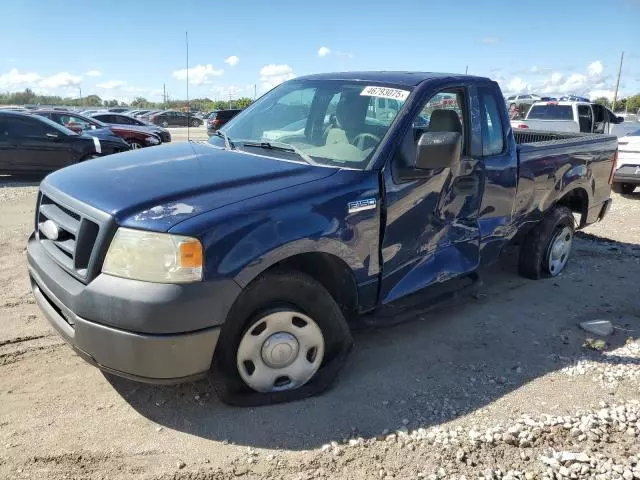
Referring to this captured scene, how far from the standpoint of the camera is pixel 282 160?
138 inches

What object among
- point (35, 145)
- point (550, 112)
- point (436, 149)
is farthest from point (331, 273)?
point (550, 112)

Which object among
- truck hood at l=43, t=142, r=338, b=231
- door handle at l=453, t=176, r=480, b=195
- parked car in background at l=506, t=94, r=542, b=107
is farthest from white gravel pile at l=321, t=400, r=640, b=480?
parked car in background at l=506, t=94, r=542, b=107

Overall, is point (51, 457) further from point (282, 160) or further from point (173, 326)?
point (282, 160)

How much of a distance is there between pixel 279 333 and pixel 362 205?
34.9 inches

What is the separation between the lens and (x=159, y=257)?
2619 millimetres

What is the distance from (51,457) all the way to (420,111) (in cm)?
296

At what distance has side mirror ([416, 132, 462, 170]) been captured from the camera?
11.1ft

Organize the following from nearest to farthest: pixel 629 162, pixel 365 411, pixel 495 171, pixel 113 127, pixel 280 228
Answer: pixel 280 228, pixel 365 411, pixel 495 171, pixel 629 162, pixel 113 127

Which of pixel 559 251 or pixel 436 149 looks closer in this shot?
pixel 436 149

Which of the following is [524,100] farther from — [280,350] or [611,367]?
[280,350]

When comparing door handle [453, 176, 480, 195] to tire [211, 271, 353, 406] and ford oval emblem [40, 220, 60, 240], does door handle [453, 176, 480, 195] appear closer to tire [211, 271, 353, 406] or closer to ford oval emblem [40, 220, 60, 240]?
tire [211, 271, 353, 406]

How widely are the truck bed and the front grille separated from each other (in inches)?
134

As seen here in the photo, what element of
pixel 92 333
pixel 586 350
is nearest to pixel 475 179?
pixel 586 350

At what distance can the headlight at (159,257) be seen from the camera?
2607mm
